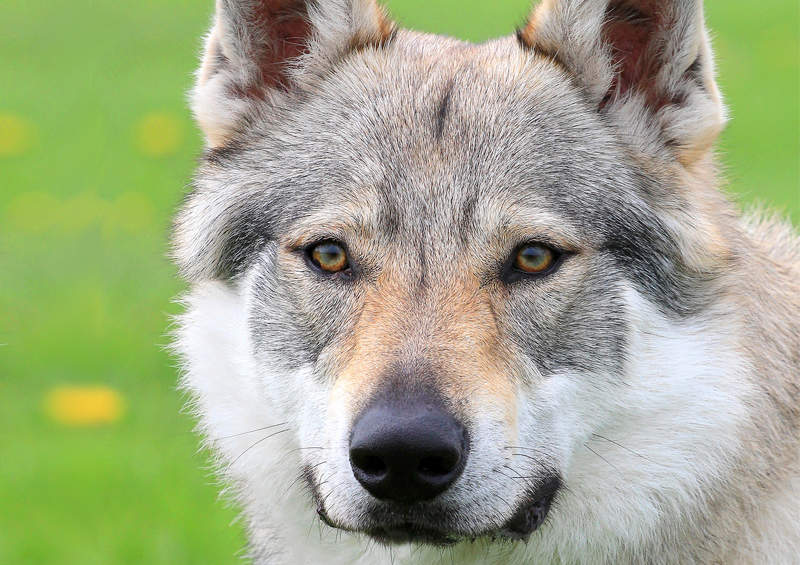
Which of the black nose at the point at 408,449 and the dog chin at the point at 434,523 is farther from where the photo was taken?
the dog chin at the point at 434,523

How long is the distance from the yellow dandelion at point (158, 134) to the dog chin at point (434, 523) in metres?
9.69

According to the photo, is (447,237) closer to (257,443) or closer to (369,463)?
(369,463)

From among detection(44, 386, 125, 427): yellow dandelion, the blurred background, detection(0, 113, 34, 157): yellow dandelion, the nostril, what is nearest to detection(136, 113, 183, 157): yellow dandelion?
the blurred background

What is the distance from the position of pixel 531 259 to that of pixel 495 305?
234mm

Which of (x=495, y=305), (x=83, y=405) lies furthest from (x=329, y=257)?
(x=83, y=405)

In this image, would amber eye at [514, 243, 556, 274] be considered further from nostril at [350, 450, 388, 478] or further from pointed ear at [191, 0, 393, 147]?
pointed ear at [191, 0, 393, 147]

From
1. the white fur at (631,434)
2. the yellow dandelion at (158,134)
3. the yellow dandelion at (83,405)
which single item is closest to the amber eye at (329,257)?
the white fur at (631,434)

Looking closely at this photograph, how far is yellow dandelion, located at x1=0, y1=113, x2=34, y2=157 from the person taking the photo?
13.2 metres

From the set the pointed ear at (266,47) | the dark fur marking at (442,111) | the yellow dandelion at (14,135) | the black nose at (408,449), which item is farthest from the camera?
the yellow dandelion at (14,135)

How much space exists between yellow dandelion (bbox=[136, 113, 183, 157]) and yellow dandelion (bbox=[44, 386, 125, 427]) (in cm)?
548

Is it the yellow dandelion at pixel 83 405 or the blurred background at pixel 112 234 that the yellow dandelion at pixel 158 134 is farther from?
the yellow dandelion at pixel 83 405

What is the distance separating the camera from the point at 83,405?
8.13 metres

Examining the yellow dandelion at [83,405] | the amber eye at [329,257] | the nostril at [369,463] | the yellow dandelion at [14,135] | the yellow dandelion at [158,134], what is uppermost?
the amber eye at [329,257]

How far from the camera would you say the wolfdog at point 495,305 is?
13.1 ft
